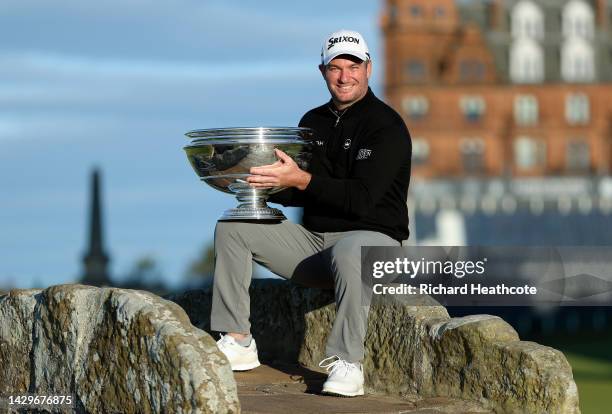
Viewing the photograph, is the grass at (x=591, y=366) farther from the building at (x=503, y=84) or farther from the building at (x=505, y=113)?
the building at (x=503, y=84)

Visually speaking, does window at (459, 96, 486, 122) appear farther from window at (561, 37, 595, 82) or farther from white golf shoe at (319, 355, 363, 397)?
white golf shoe at (319, 355, 363, 397)

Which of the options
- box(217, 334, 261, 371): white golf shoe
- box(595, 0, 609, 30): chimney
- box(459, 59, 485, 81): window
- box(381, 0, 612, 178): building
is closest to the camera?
box(217, 334, 261, 371): white golf shoe

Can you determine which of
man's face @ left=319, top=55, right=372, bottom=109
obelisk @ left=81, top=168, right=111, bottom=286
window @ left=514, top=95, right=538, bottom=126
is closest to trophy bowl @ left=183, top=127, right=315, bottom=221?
man's face @ left=319, top=55, right=372, bottom=109

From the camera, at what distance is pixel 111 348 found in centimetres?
548

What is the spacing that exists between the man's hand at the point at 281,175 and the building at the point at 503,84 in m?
68.3

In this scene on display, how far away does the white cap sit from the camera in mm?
6480

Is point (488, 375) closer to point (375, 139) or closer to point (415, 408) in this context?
point (415, 408)

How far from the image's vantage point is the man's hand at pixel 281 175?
6199 mm

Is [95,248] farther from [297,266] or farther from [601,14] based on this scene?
[601,14]

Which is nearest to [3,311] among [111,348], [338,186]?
[111,348]

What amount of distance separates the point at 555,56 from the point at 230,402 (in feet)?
250

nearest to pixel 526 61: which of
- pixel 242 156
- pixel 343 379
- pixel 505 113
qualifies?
pixel 505 113

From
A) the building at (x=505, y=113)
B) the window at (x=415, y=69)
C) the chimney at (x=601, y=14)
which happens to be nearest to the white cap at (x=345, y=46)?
the building at (x=505, y=113)

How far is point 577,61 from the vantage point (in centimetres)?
7919
